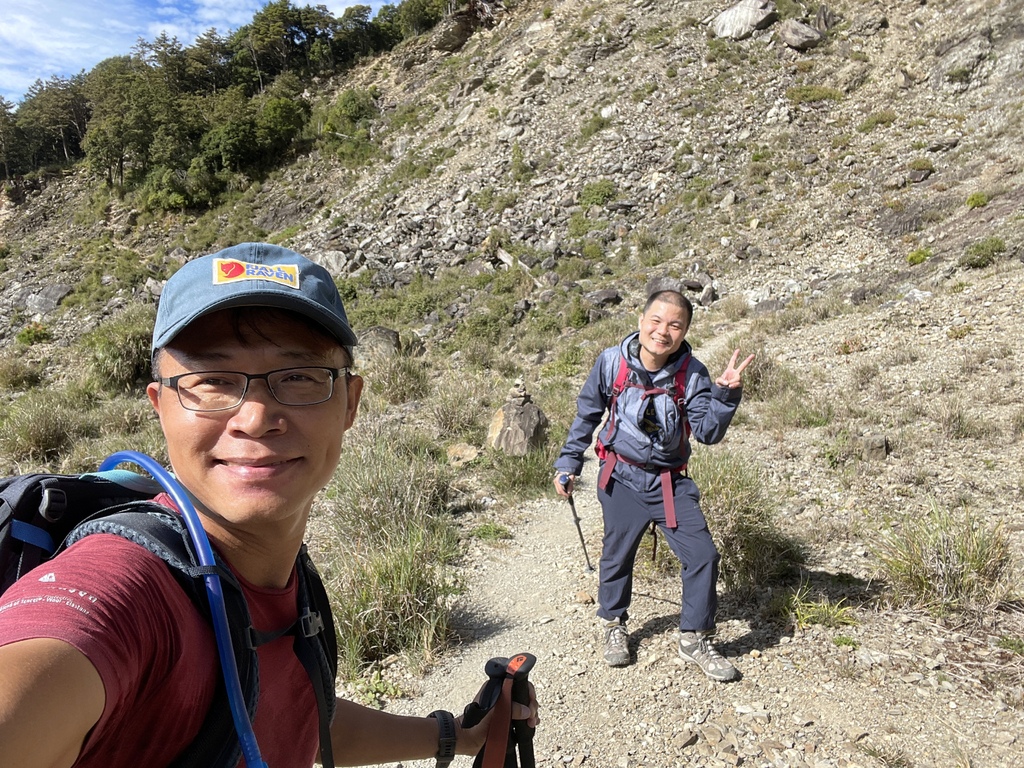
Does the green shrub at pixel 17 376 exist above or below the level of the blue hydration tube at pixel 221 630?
above

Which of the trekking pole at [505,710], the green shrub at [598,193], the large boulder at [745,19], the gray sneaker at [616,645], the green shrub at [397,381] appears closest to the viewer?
the trekking pole at [505,710]

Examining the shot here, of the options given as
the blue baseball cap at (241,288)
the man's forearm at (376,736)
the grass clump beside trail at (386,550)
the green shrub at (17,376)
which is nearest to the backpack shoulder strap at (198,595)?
the blue baseball cap at (241,288)

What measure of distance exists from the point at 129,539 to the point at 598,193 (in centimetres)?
1887

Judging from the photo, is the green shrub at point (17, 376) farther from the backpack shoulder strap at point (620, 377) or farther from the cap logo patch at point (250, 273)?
the cap logo patch at point (250, 273)

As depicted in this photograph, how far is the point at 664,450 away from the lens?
3.01 m

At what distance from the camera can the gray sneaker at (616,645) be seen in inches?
128

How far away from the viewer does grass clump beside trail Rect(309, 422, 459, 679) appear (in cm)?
342

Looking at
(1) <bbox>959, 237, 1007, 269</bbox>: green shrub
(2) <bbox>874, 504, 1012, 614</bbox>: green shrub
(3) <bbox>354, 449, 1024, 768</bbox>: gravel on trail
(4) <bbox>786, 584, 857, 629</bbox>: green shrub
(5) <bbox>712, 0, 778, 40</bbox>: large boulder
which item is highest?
(5) <bbox>712, 0, 778, 40</bbox>: large boulder

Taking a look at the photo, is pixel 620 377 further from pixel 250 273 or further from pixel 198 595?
pixel 198 595

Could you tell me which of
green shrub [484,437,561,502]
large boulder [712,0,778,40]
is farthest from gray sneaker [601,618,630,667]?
large boulder [712,0,778,40]

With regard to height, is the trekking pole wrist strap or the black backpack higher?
the black backpack

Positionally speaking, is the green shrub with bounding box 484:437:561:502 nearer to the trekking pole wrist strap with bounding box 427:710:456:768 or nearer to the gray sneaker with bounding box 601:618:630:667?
the gray sneaker with bounding box 601:618:630:667

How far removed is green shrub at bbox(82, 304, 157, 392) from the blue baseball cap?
9.98 metres

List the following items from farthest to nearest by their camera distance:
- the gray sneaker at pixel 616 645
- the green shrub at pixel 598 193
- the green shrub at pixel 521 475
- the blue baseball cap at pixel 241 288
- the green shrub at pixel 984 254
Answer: the green shrub at pixel 598 193, the green shrub at pixel 984 254, the green shrub at pixel 521 475, the gray sneaker at pixel 616 645, the blue baseball cap at pixel 241 288
